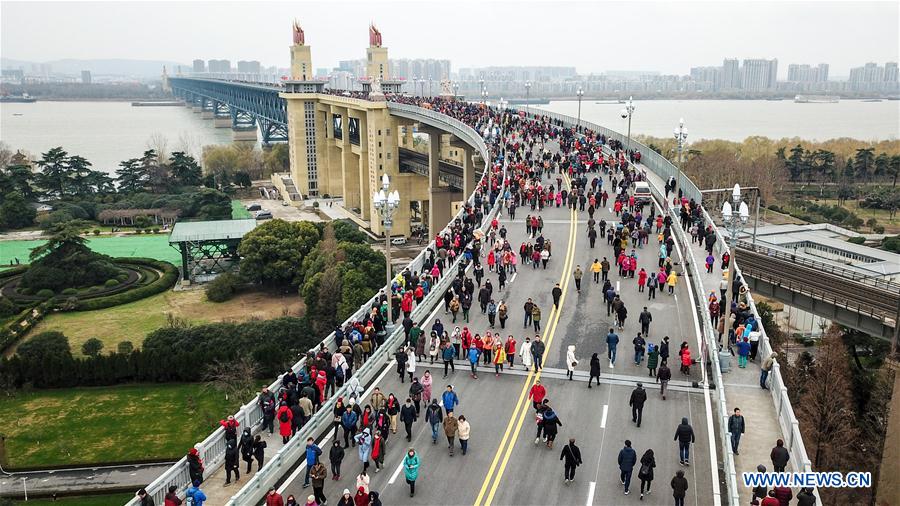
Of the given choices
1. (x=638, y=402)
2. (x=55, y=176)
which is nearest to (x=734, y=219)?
(x=638, y=402)

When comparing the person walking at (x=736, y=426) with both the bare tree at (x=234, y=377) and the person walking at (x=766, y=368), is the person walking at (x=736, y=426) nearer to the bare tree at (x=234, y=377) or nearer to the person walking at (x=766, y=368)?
the person walking at (x=766, y=368)

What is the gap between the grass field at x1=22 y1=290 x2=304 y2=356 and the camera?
45781mm

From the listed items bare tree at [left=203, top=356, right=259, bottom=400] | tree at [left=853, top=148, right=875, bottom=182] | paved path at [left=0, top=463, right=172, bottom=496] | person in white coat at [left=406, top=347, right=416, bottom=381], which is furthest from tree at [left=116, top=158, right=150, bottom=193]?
tree at [left=853, top=148, right=875, bottom=182]

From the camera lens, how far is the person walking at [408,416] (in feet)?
54.0

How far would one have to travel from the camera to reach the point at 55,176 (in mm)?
86875

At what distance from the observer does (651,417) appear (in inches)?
682

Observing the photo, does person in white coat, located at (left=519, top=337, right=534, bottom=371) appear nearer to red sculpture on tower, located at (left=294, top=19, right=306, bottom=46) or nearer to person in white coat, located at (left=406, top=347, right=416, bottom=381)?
person in white coat, located at (left=406, top=347, right=416, bottom=381)

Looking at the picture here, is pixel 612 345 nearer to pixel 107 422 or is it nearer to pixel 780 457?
pixel 780 457

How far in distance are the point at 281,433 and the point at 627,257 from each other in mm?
14786

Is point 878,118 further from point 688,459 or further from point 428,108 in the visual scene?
point 688,459

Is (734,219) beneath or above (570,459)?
above

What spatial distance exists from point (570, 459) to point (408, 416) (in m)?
3.64

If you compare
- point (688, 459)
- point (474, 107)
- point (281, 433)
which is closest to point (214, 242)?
point (474, 107)

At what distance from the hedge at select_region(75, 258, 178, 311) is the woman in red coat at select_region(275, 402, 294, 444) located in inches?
1568
